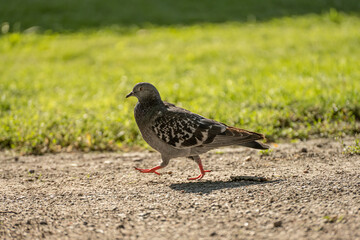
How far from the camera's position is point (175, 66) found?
39.2ft

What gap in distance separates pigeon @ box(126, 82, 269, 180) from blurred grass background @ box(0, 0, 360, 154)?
179 centimetres

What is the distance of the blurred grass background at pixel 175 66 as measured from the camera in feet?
23.9

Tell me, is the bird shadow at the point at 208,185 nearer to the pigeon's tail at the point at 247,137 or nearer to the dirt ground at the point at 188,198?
the dirt ground at the point at 188,198

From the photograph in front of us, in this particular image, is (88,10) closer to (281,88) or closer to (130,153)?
(281,88)

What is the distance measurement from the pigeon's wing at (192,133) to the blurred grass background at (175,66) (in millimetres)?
1909

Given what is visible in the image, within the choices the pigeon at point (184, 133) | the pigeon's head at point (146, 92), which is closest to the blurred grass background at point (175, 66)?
the pigeon's head at point (146, 92)

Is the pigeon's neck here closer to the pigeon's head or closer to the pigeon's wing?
the pigeon's head

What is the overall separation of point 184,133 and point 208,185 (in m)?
0.59

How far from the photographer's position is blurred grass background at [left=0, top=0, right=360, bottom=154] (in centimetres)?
729

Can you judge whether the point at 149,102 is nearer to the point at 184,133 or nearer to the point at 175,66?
the point at 184,133

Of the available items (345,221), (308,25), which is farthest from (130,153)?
(308,25)

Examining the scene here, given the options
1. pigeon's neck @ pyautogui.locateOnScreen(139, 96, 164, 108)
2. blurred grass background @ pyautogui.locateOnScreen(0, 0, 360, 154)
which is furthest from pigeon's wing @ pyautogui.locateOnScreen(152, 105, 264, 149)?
blurred grass background @ pyautogui.locateOnScreen(0, 0, 360, 154)

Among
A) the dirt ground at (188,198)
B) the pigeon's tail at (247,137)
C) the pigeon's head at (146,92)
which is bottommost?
the dirt ground at (188,198)

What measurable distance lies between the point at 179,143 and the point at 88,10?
582 inches
